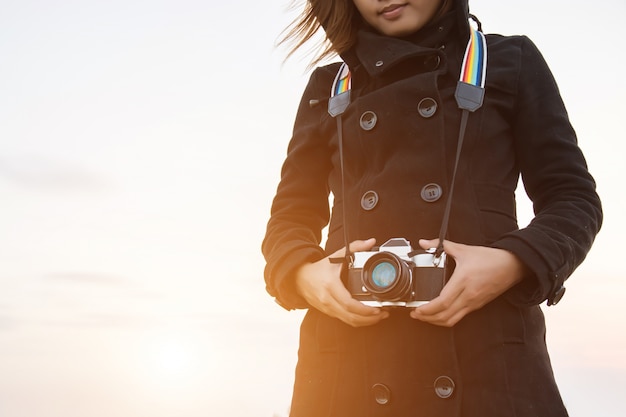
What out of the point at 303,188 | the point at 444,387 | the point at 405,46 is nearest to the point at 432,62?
the point at 405,46

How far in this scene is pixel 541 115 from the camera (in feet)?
8.50

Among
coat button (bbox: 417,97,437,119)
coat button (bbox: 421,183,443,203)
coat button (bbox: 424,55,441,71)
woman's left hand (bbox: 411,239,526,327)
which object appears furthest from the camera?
coat button (bbox: 424,55,441,71)

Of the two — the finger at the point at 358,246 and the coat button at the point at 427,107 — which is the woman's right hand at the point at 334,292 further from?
the coat button at the point at 427,107

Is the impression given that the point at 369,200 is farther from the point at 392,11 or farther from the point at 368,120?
the point at 392,11

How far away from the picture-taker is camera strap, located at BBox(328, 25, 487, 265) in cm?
244

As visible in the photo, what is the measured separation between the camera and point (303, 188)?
2.95m

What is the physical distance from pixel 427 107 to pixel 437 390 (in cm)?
97

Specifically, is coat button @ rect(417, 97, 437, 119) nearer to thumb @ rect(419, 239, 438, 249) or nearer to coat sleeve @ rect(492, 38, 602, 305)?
coat sleeve @ rect(492, 38, 602, 305)

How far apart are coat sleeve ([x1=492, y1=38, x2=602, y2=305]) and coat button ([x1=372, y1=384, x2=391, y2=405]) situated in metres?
0.49

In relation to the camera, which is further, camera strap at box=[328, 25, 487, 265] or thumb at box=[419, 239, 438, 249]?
camera strap at box=[328, 25, 487, 265]

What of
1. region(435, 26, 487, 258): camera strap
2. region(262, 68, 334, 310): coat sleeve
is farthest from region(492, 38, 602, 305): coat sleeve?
region(262, 68, 334, 310): coat sleeve

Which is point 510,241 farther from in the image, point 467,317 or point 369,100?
point 369,100

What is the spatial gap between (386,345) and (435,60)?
105 centimetres

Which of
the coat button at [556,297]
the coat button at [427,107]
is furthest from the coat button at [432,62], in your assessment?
the coat button at [556,297]
